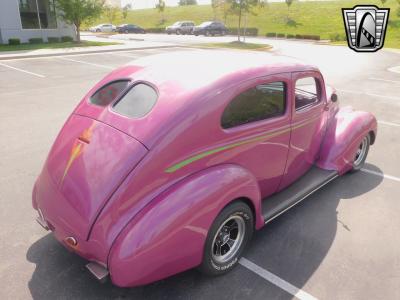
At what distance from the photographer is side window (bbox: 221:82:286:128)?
3277mm

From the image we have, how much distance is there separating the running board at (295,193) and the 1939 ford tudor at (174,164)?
0.02m

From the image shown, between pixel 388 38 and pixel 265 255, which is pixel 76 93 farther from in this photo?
pixel 388 38

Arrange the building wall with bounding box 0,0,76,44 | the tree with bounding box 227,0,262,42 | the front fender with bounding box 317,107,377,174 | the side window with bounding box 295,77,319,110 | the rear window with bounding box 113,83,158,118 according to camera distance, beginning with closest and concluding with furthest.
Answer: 1. the rear window with bounding box 113,83,158,118
2. the side window with bounding box 295,77,319,110
3. the front fender with bounding box 317,107,377,174
4. the building wall with bounding box 0,0,76,44
5. the tree with bounding box 227,0,262,42

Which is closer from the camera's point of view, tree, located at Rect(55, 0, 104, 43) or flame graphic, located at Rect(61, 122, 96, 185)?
flame graphic, located at Rect(61, 122, 96, 185)

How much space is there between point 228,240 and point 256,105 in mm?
1404

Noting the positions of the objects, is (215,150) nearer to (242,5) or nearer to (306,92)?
(306,92)

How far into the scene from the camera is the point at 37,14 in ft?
87.1

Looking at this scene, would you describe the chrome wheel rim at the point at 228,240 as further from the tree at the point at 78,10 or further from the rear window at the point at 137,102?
the tree at the point at 78,10

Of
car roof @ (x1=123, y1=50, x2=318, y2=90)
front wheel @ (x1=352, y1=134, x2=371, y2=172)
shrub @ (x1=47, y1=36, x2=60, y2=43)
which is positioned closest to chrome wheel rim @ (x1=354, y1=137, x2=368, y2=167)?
front wheel @ (x1=352, y1=134, x2=371, y2=172)

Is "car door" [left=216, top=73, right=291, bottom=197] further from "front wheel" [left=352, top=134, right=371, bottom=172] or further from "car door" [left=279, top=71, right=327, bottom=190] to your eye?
"front wheel" [left=352, top=134, right=371, bottom=172]

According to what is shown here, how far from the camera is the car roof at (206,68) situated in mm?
3223

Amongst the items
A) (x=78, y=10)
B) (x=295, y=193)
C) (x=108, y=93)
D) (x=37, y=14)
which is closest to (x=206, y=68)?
(x=108, y=93)

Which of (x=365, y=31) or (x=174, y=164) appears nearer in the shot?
(x=174, y=164)

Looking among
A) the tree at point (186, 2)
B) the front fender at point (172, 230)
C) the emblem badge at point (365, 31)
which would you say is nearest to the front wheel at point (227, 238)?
the front fender at point (172, 230)
